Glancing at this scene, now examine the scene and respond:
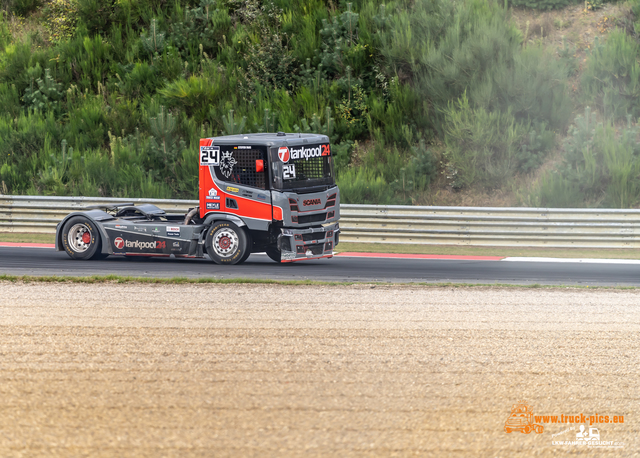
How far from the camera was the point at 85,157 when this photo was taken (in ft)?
66.6

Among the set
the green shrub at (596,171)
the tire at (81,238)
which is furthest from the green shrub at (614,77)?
the tire at (81,238)

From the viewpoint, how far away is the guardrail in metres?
15.2

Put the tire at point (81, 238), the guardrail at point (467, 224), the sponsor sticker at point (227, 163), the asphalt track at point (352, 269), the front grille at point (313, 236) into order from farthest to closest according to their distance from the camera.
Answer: the guardrail at point (467, 224), the tire at point (81, 238), the front grille at point (313, 236), the sponsor sticker at point (227, 163), the asphalt track at point (352, 269)

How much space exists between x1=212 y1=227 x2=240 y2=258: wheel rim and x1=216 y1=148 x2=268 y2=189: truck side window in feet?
3.02

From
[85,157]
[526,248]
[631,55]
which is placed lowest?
[526,248]

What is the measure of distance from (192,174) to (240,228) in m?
7.68

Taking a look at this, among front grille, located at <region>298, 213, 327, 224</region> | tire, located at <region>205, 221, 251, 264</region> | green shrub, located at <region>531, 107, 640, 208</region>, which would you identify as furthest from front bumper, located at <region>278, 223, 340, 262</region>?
green shrub, located at <region>531, 107, 640, 208</region>

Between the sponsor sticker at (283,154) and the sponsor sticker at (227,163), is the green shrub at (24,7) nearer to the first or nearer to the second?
the sponsor sticker at (227,163)

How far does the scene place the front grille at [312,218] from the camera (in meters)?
12.2

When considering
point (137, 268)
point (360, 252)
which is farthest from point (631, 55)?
point (137, 268)

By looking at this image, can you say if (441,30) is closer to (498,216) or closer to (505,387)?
(498,216)

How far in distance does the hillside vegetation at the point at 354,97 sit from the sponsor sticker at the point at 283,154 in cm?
620

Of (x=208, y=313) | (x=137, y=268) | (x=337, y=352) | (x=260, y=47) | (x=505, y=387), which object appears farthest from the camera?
(x=260, y=47)

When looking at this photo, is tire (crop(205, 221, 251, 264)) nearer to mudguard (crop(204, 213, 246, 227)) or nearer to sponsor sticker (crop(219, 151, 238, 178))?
mudguard (crop(204, 213, 246, 227))
